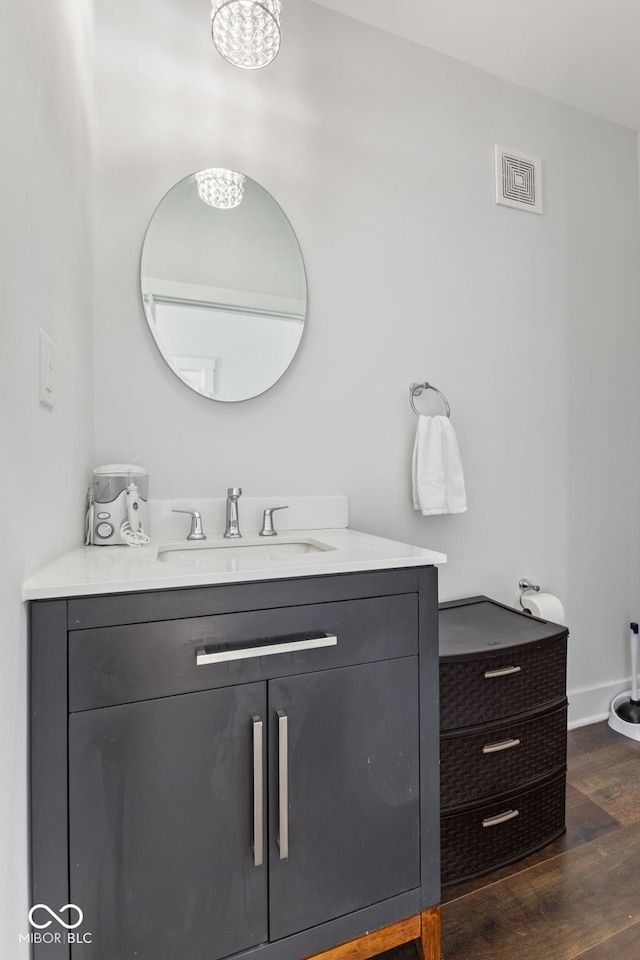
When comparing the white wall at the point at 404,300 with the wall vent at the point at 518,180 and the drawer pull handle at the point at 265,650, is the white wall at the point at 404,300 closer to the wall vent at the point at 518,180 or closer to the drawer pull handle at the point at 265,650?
the wall vent at the point at 518,180

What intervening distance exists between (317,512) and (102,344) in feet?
2.64

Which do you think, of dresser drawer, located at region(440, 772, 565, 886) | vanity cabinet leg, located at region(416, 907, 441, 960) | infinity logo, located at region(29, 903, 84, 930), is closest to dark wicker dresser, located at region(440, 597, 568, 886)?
dresser drawer, located at region(440, 772, 565, 886)

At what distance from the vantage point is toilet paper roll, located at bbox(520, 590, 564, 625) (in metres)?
1.91

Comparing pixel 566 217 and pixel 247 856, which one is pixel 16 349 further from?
pixel 566 217

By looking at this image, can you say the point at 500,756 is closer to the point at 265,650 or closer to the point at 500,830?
the point at 500,830

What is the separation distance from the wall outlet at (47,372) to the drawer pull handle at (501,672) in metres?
1.25

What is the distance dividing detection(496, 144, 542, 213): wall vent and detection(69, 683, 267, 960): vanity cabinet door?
2.02 m

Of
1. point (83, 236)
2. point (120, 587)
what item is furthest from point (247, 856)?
point (83, 236)

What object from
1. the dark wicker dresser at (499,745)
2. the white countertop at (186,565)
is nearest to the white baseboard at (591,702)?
the dark wicker dresser at (499,745)

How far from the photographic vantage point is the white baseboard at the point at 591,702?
217 centimetres

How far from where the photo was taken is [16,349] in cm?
82

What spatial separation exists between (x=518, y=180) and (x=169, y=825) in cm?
236

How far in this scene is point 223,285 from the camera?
1593 millimetres

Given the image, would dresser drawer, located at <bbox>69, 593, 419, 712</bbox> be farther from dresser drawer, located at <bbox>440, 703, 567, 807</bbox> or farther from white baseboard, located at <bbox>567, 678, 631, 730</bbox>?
white baseboard, located at <bbox>567, 678, 631, 730</bbox>
